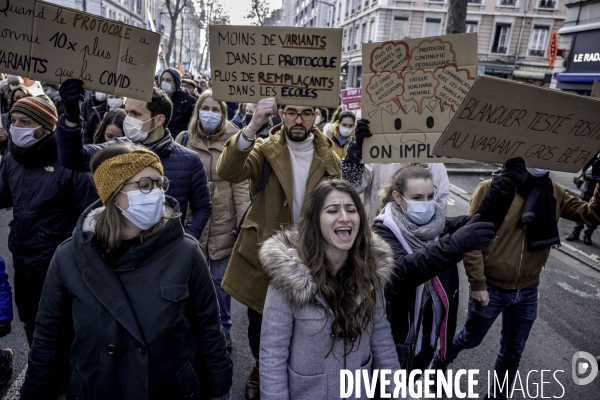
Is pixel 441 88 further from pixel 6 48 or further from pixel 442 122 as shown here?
pixel 6 48

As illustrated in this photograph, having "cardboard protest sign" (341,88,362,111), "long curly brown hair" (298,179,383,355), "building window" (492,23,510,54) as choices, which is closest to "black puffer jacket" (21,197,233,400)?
"long curly brown hair" (298,179,383,355)

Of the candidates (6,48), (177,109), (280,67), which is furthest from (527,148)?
(177,109)

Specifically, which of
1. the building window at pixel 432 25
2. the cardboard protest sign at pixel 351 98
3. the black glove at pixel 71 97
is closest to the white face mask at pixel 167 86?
the black glove at pixel 71 97

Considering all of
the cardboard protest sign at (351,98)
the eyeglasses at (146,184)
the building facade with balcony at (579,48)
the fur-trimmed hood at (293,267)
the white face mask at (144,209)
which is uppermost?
the building facade with balcony at (579,48)

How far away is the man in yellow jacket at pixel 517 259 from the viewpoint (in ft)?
9.77

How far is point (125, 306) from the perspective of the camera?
1.72 meters

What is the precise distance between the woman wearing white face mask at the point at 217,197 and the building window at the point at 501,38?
118ft

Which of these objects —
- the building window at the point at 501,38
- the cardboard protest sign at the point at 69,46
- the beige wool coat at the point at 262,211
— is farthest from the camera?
the building window at the point at 501,38

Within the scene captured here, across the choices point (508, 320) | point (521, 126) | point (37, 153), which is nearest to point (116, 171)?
point (37, 153)

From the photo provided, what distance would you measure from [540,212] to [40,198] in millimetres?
3299

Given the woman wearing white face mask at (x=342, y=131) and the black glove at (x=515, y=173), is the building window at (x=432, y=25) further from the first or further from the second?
the black glove at (x=515, y=173)

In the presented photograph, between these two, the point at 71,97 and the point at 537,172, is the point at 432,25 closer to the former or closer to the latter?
the point at 537,172

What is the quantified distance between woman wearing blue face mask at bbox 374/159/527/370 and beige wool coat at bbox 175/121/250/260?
154cm

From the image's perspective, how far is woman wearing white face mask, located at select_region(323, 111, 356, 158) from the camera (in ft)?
19.2
